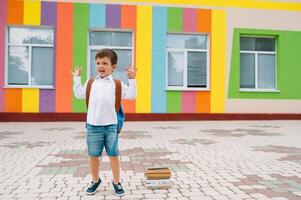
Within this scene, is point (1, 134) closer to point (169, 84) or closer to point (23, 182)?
point (23, 182)

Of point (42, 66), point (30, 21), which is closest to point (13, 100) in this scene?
point (42, 66)

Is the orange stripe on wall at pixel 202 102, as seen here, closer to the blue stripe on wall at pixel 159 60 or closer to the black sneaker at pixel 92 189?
the blue stripe on wall at pixel 159 60

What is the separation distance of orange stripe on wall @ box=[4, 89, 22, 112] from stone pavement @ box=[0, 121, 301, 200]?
474cm

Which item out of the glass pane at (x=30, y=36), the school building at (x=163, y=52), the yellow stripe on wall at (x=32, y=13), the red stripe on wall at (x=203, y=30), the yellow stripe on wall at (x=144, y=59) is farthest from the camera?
the red stripe on wall at (x=203, y=30)

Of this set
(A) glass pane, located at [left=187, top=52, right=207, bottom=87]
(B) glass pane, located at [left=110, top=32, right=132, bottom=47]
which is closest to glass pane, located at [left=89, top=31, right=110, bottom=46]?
(B) glass pane, located at [left=110, top=32, right=132, bottom=47]

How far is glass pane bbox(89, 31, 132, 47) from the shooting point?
49.7ft

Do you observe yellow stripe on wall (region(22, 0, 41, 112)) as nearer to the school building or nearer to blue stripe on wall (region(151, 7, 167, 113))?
the school building

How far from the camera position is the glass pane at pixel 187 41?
15570 mm

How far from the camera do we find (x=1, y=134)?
10312 millimetres

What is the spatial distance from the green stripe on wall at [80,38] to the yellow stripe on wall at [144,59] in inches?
76.8

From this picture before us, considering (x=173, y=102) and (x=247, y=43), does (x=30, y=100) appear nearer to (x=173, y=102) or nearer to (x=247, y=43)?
(x=173, y=102)

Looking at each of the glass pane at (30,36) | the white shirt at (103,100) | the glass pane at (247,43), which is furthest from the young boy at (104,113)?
the glass pane at (247,43)

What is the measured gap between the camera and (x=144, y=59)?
1510 cm

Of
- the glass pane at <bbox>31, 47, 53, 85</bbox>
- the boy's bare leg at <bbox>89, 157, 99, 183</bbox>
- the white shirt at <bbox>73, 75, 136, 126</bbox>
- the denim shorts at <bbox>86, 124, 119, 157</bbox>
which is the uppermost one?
the glass pane at <bbox>31, 47, 53, 85</bbox>
